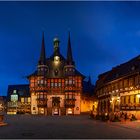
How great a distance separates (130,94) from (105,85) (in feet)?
51.6

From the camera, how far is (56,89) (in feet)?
311

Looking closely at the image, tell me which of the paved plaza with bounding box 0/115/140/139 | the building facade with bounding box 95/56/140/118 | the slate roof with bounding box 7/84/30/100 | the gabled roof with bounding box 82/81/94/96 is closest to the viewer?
the paved plaza with bounding box 0/115/140/139

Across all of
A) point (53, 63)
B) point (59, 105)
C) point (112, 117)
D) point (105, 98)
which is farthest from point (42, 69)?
point (112, 117)

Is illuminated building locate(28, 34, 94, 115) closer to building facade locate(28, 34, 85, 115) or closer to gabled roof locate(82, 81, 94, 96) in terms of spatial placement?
building facade locate(28, 34, 85, 115)

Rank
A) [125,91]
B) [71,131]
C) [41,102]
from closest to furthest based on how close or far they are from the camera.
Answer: [71,131]
[125,91]
[41,102]

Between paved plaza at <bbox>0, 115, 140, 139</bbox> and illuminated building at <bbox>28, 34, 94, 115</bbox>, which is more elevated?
illuminated building at <bbox>28, 34, 94, 115</bbox>

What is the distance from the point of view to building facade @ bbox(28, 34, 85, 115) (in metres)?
93.0

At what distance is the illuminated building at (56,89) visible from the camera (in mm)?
93000

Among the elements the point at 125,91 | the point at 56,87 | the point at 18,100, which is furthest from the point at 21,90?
the point at 125,91

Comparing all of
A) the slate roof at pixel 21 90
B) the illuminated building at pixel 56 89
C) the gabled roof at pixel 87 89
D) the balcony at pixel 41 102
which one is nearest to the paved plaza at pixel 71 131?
the illuminated building at pixel 56 89

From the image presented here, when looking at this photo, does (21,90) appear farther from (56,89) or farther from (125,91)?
(125,91)

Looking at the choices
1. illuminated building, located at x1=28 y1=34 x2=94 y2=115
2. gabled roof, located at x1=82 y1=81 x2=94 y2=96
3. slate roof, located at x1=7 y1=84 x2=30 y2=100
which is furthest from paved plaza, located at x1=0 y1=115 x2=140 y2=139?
slate roof, located at x1=7 y1=84 x2=30 y2=100

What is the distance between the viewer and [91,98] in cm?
10838

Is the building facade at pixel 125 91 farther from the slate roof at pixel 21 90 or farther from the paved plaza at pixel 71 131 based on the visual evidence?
the slate roof at pixel 21 90
